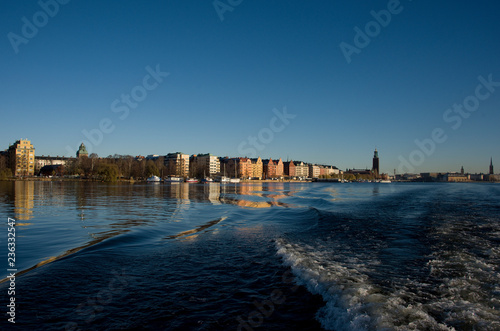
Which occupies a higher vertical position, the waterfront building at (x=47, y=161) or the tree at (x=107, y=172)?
the waterfront building at (x=47, y=161)

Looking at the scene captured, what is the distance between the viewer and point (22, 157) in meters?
132

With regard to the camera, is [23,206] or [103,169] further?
[103,169]

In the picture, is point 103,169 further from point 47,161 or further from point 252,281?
point 47,161

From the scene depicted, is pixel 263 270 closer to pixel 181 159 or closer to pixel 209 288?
pixel 209 288

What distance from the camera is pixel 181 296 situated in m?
6.35

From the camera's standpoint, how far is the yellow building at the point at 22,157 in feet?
428

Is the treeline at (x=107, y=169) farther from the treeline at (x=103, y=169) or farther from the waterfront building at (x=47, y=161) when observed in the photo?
the waterfront building at (x=47, y=161)

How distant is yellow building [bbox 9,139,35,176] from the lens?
130375 millimetres

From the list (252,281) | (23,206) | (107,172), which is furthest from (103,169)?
(252,281)

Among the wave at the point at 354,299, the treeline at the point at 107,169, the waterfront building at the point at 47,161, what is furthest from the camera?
the waterfront building at the point at 47,161

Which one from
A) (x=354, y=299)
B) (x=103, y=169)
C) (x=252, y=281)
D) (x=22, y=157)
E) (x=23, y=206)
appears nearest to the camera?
(x=354, y=299)

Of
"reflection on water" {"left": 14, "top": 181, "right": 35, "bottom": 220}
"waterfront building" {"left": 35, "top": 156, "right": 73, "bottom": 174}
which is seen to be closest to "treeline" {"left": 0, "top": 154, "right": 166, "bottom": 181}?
"waterfront building" {"left": 35, "top": 156, "right": 73, "bottom": 174}

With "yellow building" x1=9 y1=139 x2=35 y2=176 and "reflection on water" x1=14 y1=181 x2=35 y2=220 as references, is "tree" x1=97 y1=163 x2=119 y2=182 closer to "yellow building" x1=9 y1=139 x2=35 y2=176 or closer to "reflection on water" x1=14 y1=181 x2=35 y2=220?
"yellow building" x1=9 y1=139 x2=35 y2=176

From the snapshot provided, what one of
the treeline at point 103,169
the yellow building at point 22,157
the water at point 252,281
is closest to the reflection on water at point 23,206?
the water at point 252,281
